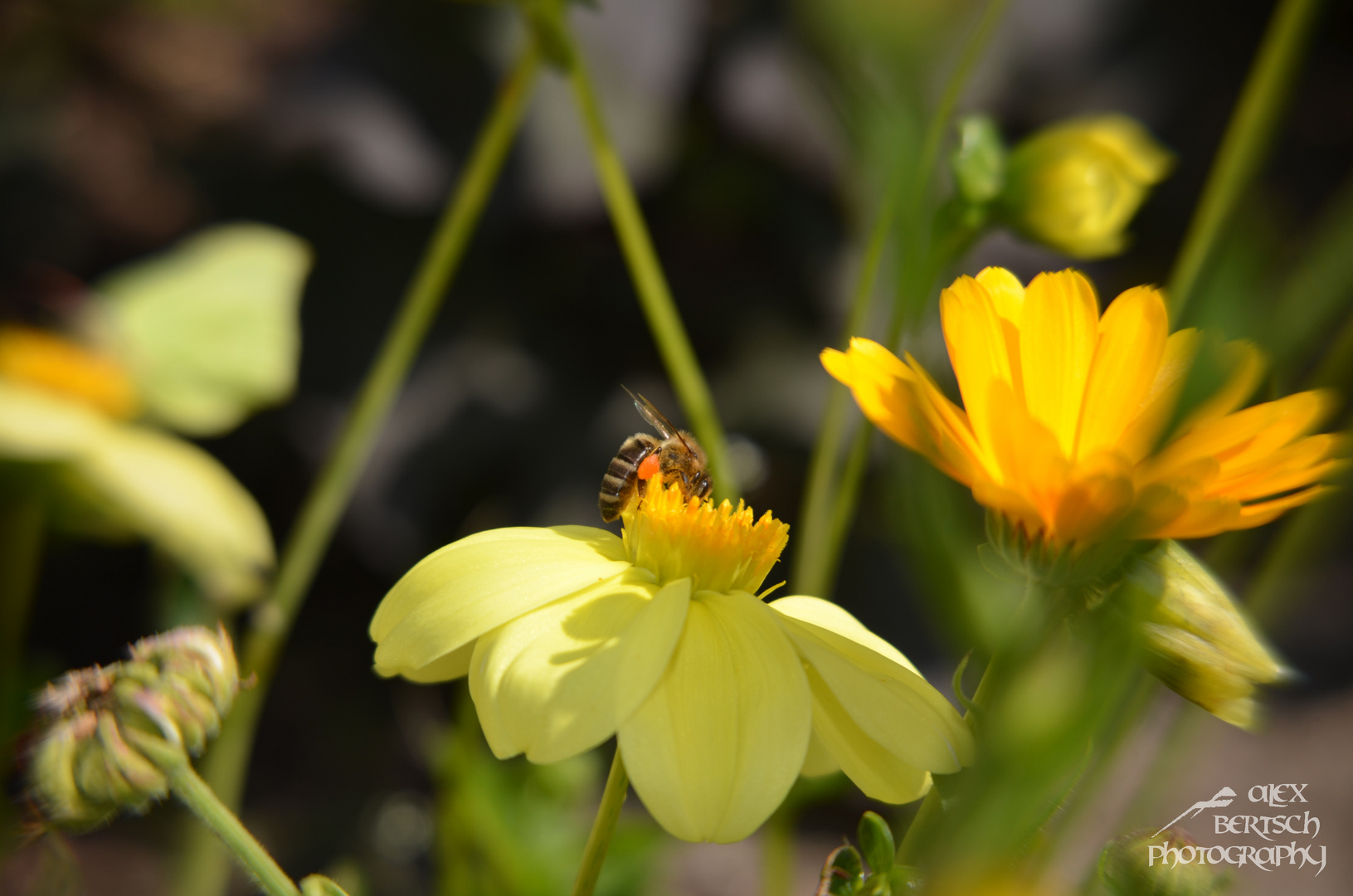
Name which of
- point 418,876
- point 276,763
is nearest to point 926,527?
point 418,876

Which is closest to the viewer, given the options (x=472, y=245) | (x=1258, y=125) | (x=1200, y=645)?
(x=1200, y=645)

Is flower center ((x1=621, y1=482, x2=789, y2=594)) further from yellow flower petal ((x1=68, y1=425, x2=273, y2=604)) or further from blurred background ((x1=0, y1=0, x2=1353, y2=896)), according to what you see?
blurred background ((x1=0, y1=0, x2=1353, y2=896))

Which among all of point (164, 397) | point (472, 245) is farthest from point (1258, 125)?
point (472, 245)

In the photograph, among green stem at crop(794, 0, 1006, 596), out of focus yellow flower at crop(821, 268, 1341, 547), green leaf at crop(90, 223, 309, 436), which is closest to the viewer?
out of focus yellow flower at crop(821, 268, 1341, 547)

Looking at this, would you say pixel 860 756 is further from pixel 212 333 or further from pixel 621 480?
pixel 212 333

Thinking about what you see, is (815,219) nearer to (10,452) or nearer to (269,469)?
(269,469)

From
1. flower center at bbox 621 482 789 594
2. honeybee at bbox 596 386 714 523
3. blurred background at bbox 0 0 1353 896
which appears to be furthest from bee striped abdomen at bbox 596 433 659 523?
blurred background at bbox 0 0 1353 896
